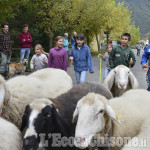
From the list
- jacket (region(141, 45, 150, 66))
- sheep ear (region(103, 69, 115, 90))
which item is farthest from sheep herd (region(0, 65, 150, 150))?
jacket (region(141, 45, 150, 66))

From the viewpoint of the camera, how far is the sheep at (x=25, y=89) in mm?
3620

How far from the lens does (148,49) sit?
5.98m

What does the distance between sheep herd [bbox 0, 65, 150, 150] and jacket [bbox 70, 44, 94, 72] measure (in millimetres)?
2363

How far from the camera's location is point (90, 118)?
2834 mm

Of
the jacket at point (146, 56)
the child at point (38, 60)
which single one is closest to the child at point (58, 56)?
the child at point (38, 60)

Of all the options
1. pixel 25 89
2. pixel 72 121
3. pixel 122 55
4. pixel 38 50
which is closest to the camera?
pixel 72 121

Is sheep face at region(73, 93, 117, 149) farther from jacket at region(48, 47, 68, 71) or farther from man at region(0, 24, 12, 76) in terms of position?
man at region(0, 24, 12, 76)

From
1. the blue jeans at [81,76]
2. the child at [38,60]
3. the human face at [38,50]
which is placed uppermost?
the human face at [38,50]

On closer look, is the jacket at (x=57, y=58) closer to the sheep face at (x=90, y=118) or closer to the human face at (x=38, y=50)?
the human face at (x=38, y=50)

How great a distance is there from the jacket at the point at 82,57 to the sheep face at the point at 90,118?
3.58m

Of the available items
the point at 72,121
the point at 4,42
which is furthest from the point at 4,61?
the point at 72,121

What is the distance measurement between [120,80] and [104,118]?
191 centimetres

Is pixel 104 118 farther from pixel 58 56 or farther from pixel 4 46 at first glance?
pixel 4 46

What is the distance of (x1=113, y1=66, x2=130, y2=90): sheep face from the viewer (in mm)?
4789
